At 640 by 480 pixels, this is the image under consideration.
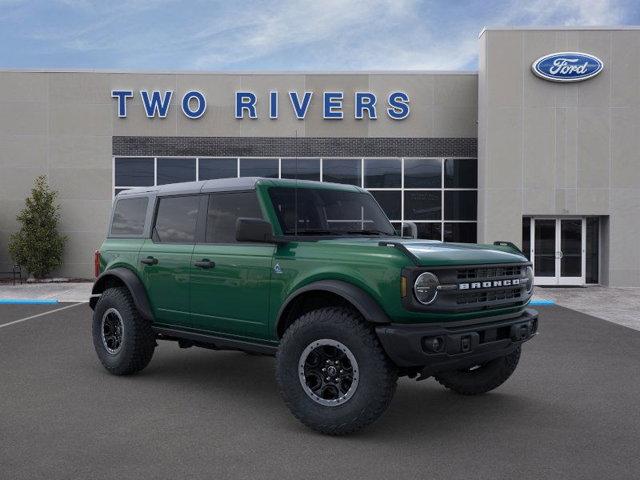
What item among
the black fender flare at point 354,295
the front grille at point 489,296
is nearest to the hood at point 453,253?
the front grille at point 489,296

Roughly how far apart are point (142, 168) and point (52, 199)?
9.97 ft

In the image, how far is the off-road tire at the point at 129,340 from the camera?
629 cm

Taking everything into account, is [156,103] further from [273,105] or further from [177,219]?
[177,219]

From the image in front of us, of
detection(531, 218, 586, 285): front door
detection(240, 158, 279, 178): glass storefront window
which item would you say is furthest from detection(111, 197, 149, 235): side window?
detection(531, 218, 586, 285): front door

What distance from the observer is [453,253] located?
183 inches

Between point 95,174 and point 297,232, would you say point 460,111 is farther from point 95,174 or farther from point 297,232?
point 297,232

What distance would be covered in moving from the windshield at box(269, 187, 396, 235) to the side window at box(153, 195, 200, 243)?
3.41 feet

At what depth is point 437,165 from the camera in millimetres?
20406

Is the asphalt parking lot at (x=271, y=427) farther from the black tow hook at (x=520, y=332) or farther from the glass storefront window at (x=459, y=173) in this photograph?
the glass storefront window at (x=459, y=173)

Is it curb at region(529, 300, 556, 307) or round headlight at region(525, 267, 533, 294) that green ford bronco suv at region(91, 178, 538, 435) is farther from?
curb at region(529, 300, 556, 307)

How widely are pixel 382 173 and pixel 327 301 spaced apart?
15.7 m

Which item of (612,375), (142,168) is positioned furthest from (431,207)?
(612,375)

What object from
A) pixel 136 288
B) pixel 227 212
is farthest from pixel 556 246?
pixel 136 288

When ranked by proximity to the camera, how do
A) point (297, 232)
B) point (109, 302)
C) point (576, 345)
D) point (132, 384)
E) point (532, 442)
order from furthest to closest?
point (576, 345)
point (109, 302)
point (132, 384)
point (297, 232)
point (532, 442)
